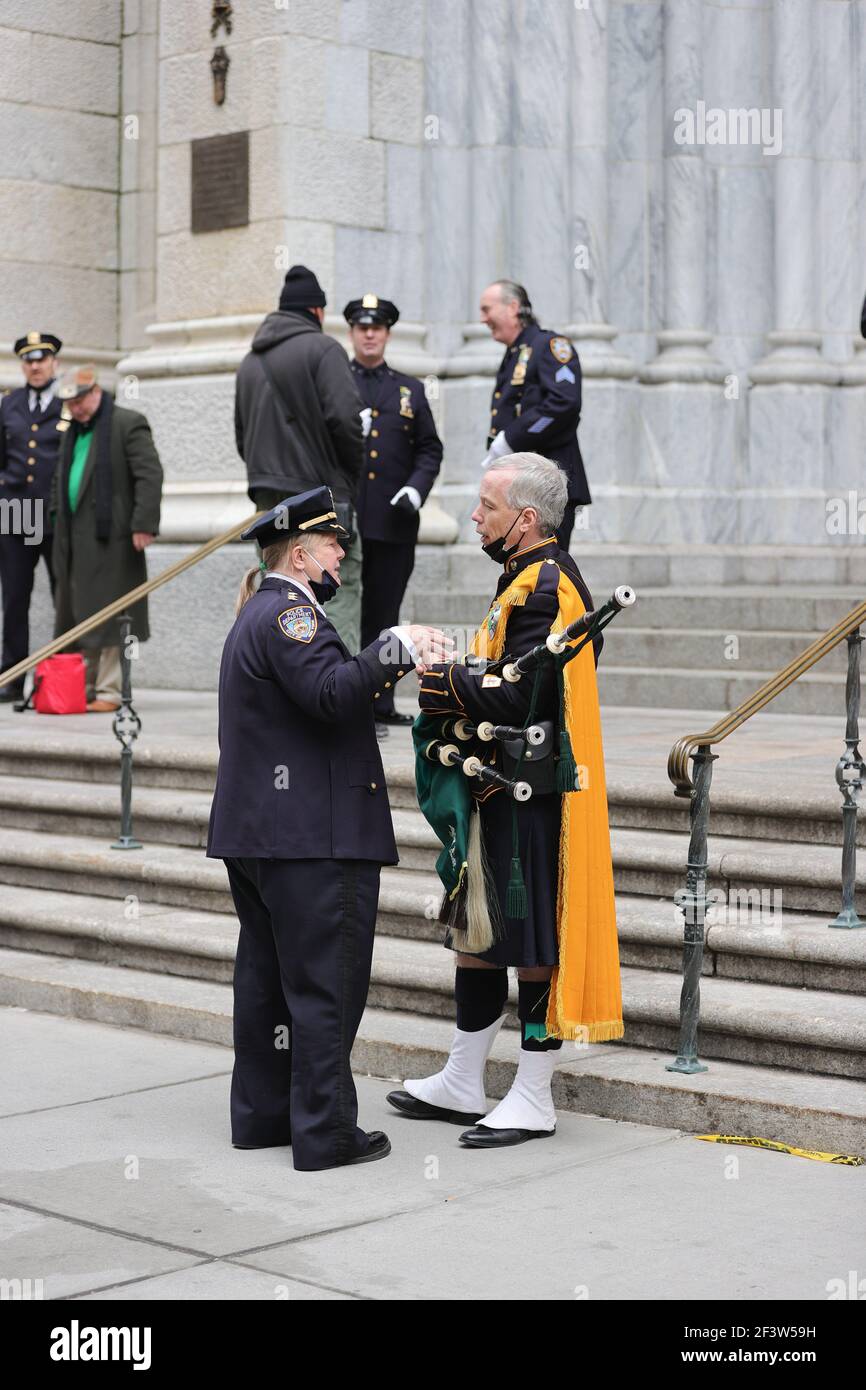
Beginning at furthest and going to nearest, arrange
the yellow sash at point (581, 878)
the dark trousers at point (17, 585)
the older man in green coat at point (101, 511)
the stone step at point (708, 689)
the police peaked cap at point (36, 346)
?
the police peaked cap at point (36, 346)
the dark trousers at point (17, 585)
the older man in green coat at point (101, 511)
the stone step at point (708, 689)
the yellow sash at point (581, 878)

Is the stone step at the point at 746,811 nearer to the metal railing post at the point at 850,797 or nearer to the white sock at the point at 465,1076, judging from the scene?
the metal railing post at the point at 850,797

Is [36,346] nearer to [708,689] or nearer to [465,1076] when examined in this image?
[708,689]

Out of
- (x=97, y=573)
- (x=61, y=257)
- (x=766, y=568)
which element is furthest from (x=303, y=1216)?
(x=61, y=257)

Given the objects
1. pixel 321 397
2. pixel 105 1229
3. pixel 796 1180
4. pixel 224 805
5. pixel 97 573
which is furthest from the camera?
pixel 97 573

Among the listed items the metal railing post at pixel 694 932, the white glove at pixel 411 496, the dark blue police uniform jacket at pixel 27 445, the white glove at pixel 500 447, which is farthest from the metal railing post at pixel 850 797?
the dark blue police uniform jacket at pixel 27 445

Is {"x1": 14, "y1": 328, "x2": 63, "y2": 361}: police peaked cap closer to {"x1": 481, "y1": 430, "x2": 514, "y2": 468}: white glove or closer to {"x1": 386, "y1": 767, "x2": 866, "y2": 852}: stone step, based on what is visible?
{"x1": 481, "y1": 430, "x2": 514, "y2": 468}: white glove

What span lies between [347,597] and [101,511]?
99.2 inches

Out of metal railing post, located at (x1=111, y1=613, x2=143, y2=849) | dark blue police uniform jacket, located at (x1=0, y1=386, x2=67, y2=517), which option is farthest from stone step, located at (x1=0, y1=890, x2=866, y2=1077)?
dark blue police uniform jacket, located at (x1=0, y1=386, x2=67, y2=517)

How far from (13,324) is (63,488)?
→ 112 inches

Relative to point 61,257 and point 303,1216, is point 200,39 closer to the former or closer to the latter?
point 61,257

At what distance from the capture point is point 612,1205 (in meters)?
4.96

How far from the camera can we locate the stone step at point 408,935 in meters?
6.26

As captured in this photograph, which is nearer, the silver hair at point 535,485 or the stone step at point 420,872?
the silver hair at point 535,485

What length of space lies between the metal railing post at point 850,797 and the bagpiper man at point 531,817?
1.10m
